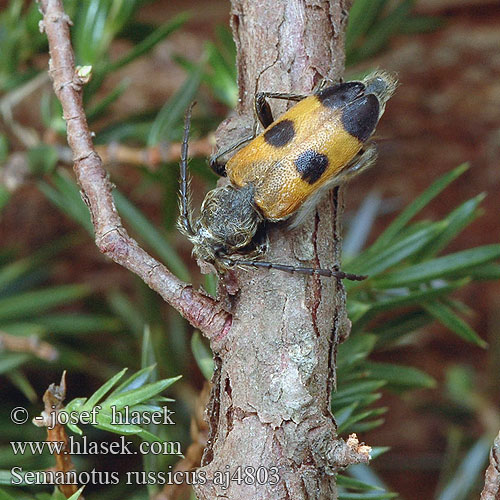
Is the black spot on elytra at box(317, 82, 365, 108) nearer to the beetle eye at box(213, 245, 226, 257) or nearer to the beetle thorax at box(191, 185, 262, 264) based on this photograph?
the beetle thorax at box(191, 185, 262, 264)

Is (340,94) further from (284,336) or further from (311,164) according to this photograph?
(284,336)

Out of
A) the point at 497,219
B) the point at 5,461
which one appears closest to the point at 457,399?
the point at 497,219

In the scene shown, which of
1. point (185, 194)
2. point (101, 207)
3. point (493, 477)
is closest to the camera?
point (493, 477)

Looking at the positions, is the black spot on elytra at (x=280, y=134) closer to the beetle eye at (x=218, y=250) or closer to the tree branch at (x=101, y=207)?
the beetle eye at (x=218, y=250)

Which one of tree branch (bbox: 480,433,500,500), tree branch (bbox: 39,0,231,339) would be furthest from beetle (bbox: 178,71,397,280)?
tree branch (bbox: 480,433,500,500)

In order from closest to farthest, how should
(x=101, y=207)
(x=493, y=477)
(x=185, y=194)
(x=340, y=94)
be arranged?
(x=493, y=477)
(x=101, y=207)
(x=340, y=94)
(x=185, y=194)

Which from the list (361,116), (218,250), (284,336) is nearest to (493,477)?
(284,336)

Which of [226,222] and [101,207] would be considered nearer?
[101,207]

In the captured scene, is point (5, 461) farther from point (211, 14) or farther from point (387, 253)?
point (211, 14)
